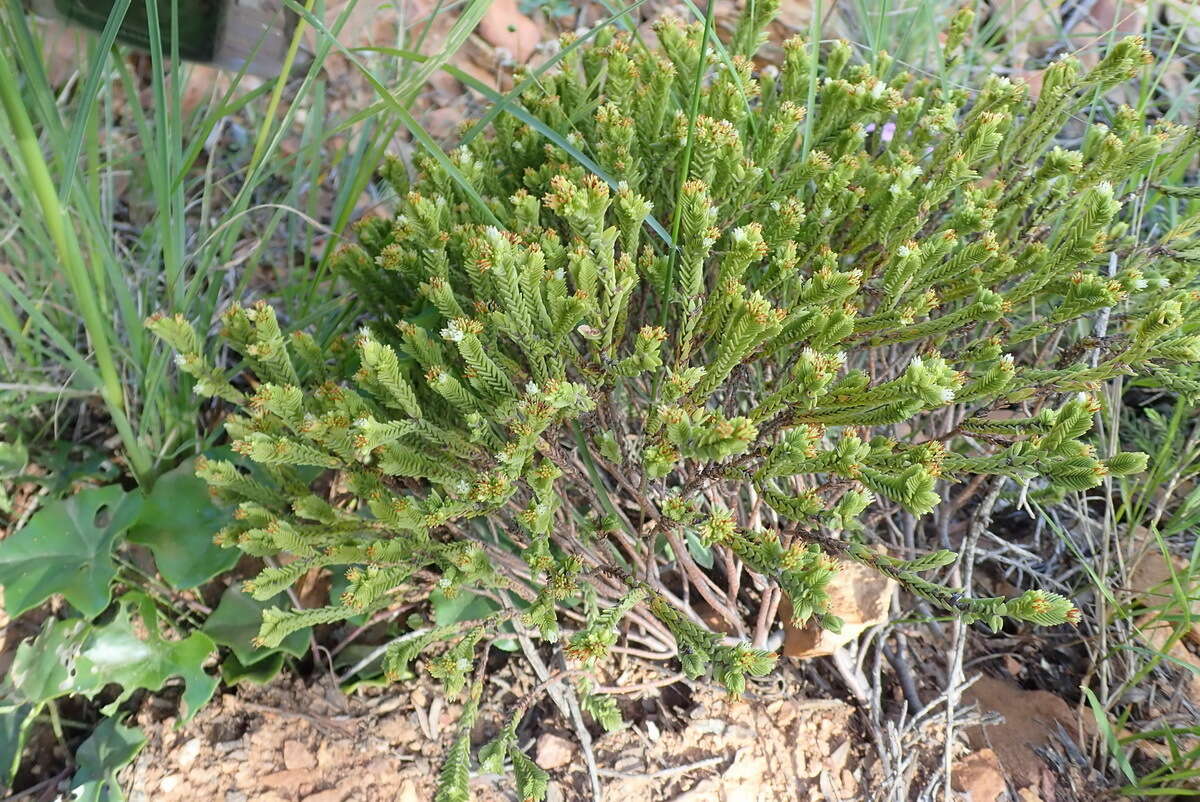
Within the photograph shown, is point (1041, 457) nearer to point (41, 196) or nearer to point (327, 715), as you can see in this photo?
point (327, 715)

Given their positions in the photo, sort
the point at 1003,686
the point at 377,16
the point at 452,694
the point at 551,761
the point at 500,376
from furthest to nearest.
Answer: the point at 377,16, the point at 1003,686, the point at 551,761, the point at 452,694, the point at 500,376

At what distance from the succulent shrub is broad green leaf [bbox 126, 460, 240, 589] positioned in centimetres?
20

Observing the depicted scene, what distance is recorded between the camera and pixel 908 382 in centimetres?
131

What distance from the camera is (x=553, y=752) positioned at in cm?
190

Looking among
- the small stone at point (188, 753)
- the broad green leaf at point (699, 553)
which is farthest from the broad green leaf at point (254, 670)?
the broad green leaf at point (699, 553)

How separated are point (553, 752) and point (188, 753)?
0.80 meters

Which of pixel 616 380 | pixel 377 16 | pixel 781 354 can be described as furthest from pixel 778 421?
pixel 377 16

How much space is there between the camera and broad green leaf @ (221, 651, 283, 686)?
1.95 metres

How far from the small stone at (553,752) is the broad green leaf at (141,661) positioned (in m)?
0.74

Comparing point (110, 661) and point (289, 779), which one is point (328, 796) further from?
point (110, 661)

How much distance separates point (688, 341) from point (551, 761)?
103 cm

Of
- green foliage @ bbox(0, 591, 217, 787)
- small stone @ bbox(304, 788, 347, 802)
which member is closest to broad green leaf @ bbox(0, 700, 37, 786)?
green foliage @ bbox(0, 591, 217, 787)

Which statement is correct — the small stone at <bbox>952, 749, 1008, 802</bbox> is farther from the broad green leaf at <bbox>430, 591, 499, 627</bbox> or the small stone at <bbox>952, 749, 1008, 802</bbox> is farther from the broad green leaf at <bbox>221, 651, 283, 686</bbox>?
the broad green leaf at <bbox>221, 651, 283, 686</bbox>

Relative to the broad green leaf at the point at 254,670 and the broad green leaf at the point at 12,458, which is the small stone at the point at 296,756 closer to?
the broad green leaf at the point at 254,670
